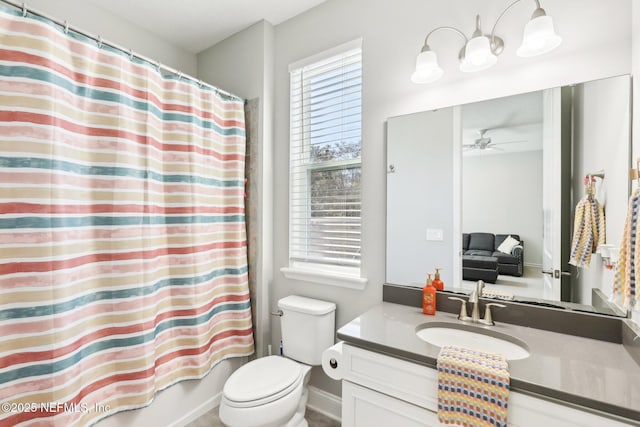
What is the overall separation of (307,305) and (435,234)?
867 mm

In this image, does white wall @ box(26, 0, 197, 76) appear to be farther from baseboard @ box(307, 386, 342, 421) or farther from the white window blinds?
baseboard @ box(307, 386, 342, 421)

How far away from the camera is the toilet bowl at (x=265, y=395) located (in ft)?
4.58

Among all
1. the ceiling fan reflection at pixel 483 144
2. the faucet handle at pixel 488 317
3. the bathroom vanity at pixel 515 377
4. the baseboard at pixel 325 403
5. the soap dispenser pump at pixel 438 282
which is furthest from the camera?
the baseboard at pixel 325 403

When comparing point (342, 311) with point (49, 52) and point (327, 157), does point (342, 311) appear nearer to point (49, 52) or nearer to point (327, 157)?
point (327, 157)

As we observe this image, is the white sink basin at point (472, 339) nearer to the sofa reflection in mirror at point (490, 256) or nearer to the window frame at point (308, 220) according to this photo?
the sofa reflection in mirror at point (490, 256)

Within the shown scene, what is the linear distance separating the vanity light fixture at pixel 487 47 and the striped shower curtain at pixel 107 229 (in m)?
1.25

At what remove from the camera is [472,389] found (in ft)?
3.05

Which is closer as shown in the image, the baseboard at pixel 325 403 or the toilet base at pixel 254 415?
the toilet base at pixel 254 415

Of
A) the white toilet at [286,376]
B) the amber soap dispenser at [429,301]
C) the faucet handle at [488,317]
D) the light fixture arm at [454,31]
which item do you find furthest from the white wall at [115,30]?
the faucet handle at [488,317]

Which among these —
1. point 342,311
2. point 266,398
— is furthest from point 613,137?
point 266,398

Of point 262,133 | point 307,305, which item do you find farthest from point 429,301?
point 262,133

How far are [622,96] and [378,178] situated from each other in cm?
105

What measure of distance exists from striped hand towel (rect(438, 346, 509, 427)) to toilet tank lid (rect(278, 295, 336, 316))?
891 millimetres

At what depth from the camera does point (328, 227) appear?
78.7 inches
